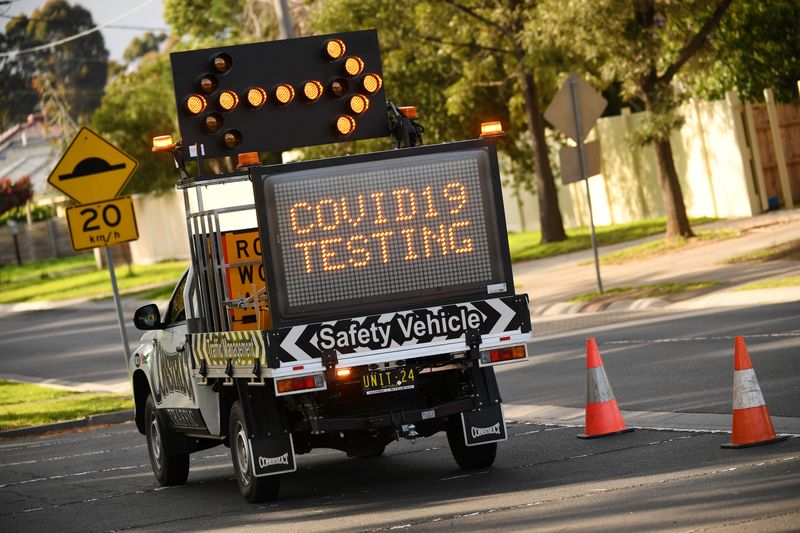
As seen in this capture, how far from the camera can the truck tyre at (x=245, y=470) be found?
10336 mm

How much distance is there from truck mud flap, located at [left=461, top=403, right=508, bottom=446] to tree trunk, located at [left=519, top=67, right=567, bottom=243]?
2425 cm

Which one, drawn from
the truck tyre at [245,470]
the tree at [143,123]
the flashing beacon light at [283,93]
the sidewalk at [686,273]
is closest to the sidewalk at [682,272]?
the sidewalk at [686,273]

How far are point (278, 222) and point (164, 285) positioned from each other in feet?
121

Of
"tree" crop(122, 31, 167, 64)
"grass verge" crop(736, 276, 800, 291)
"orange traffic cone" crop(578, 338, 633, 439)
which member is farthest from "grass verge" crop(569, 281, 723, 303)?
"tree" crop(122, 31, 167, 64)

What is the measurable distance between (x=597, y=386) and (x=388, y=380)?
2.14 m

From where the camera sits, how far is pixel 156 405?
41.2ft

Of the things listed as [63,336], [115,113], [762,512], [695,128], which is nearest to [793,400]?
[762,512]

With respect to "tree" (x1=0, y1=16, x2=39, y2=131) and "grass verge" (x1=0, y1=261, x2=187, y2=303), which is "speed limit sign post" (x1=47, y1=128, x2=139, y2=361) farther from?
"tree" (x1=0, y1=16, x2=39, y2=131)

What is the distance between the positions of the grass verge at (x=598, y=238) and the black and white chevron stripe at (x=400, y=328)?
21668 millimetres

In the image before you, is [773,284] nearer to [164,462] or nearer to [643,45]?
[643,45]

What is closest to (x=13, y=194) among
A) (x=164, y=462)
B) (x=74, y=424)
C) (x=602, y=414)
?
(x=74, y=424)

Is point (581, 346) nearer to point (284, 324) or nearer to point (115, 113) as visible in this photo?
point (284, 324)

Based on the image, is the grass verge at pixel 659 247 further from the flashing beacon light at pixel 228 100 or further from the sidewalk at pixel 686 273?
the flashing beacon light at pixel 228 100

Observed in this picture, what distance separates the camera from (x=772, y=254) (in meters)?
24.2
